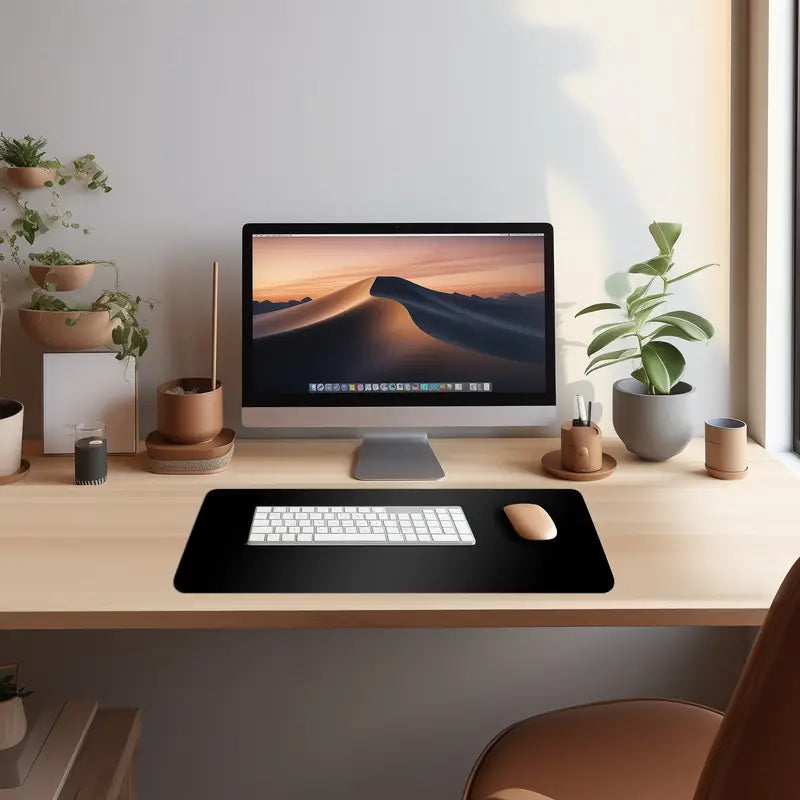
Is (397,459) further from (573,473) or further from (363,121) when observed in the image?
(363,121)

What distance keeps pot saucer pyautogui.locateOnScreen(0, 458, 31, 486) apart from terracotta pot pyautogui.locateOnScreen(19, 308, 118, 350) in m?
0.24

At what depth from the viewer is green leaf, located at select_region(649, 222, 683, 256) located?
1.85m

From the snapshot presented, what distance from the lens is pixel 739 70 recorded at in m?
1.96

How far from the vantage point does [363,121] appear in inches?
76.4

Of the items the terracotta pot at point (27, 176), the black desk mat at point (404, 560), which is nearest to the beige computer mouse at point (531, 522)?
the black desk mat at point (404, 560)

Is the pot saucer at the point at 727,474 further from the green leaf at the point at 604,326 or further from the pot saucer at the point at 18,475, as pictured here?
the pot saucer at the point at 18,475

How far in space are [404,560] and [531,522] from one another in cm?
23

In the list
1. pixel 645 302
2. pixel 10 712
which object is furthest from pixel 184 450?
pixel 645 302

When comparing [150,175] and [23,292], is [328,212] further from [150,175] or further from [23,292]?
[23,292]

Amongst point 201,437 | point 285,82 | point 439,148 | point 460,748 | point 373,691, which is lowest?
point 460,748

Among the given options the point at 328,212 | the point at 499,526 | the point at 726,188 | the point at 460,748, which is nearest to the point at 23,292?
the point at 328,212

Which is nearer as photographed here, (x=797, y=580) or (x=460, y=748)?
(x=797, y=580)

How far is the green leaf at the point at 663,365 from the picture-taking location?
5.96 ft

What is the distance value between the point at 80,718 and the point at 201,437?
1.83 ft
